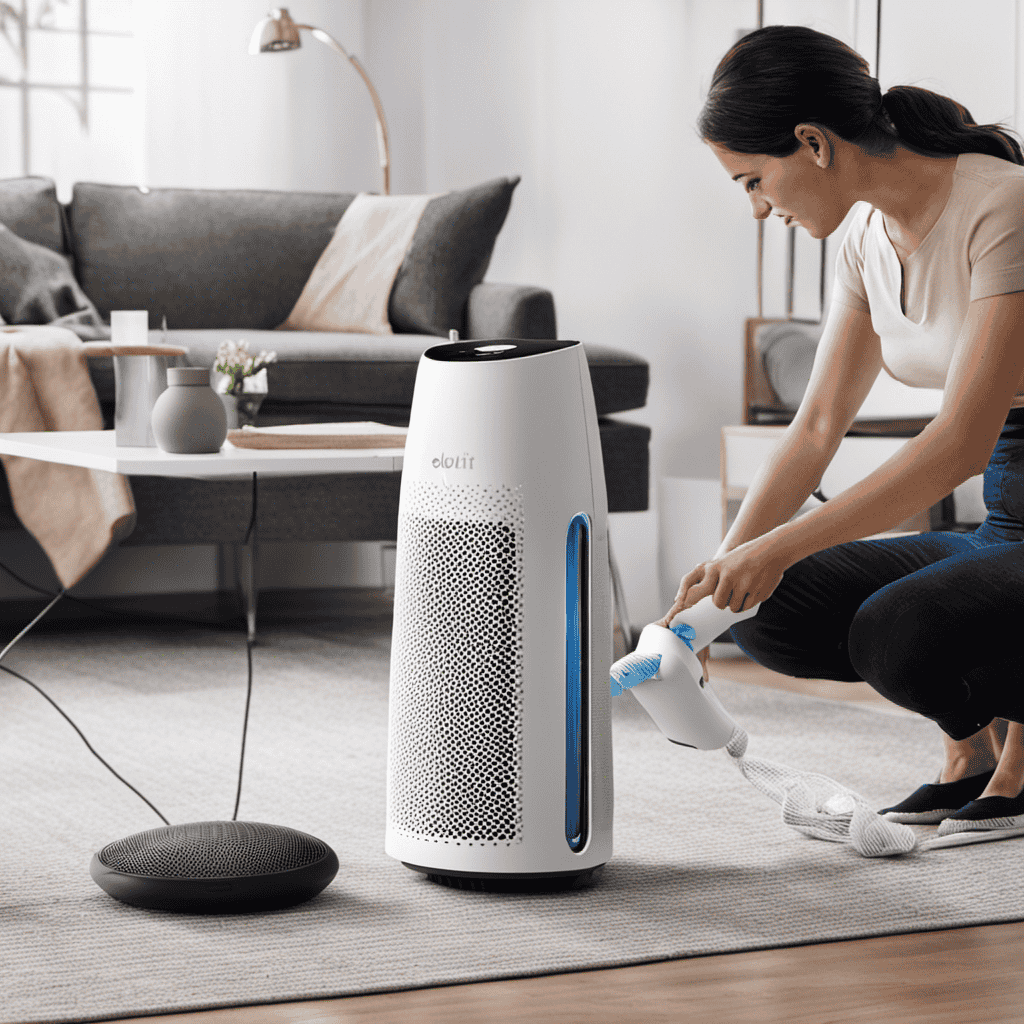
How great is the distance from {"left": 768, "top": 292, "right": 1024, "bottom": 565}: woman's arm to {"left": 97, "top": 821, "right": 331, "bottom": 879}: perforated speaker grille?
1.78 ft

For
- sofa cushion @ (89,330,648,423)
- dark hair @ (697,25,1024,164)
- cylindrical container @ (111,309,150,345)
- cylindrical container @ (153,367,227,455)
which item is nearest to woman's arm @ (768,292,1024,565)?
dark hair @ (697,25,1024,164)

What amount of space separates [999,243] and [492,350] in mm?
495

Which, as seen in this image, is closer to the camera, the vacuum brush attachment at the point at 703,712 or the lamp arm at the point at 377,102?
the vacuum brush attachment at the point at 703,712

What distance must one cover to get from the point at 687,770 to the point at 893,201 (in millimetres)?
811

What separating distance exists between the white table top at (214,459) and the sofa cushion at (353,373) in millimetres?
1292

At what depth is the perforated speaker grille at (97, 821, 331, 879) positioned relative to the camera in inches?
55.9

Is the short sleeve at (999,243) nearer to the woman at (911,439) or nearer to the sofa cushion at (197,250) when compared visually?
the woman at (911,439)

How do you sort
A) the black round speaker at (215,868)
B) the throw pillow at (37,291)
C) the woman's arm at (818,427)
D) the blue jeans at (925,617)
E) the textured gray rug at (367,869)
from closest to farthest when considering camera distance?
the textured gray rug at (367,869) < the black round speaker at (215,868) < the blue jeans at (925,617) < the woman's arm at (818,427) < the throw pillow at (37,291)

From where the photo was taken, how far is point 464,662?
144 cm

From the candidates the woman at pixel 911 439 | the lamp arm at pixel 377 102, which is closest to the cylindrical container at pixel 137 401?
the woman at pixel 911 439

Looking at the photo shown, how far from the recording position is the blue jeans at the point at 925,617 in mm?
1525

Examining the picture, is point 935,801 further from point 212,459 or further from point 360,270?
point 360,270

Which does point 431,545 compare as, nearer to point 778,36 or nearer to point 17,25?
point 778,36

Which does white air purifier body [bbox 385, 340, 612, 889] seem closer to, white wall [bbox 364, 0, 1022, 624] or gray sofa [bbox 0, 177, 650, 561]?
gray sofa [bbox 0, 177, 650, 561]
